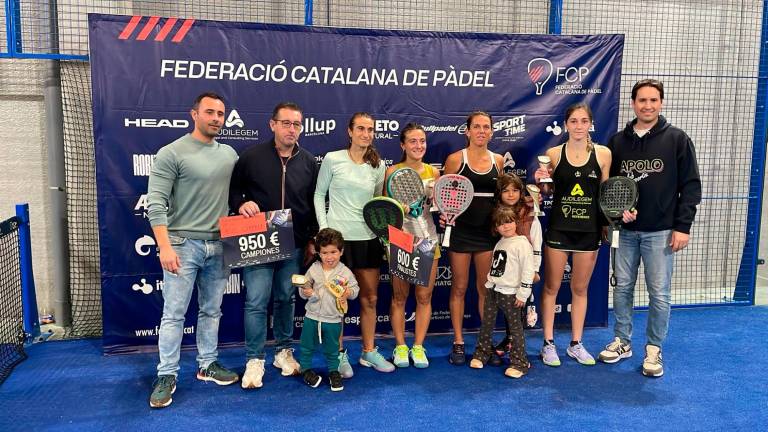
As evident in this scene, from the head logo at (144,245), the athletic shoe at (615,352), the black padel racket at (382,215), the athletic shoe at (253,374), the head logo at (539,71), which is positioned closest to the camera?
the black padel racket at (382,215)

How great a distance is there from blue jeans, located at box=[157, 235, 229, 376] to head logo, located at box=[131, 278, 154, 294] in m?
0.92

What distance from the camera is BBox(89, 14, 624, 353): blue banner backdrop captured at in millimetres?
4406

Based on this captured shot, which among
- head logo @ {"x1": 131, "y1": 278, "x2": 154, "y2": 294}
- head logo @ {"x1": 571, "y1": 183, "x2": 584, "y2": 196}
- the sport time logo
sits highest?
the sport time logo

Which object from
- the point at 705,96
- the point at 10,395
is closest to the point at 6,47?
the point at 10,395

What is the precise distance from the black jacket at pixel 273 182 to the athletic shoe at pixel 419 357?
4.17 feet

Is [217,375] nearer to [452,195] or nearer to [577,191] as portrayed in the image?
[452,195]

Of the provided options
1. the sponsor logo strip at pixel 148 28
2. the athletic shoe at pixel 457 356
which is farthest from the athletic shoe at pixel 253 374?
the sponsor logo strip at pixel 148 28

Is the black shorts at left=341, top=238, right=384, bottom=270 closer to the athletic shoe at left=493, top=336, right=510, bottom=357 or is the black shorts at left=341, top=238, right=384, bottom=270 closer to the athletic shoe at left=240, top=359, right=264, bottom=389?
the athletic shoe at left=240, top=359, right=264, bottom=389

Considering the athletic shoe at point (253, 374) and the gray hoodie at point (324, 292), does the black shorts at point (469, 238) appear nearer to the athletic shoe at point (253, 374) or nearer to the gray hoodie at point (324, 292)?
the gray hoodie at point (324, 292)

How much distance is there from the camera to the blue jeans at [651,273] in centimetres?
415

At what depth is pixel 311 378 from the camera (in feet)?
13.1

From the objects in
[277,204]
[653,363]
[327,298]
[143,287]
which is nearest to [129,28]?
[277,204]

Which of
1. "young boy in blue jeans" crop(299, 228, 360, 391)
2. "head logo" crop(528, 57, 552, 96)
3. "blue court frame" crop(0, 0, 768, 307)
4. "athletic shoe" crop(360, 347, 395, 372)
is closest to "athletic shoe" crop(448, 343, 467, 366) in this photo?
"athletic shoe" crop(360, 347, 395, 372)

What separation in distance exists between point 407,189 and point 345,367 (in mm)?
1375
